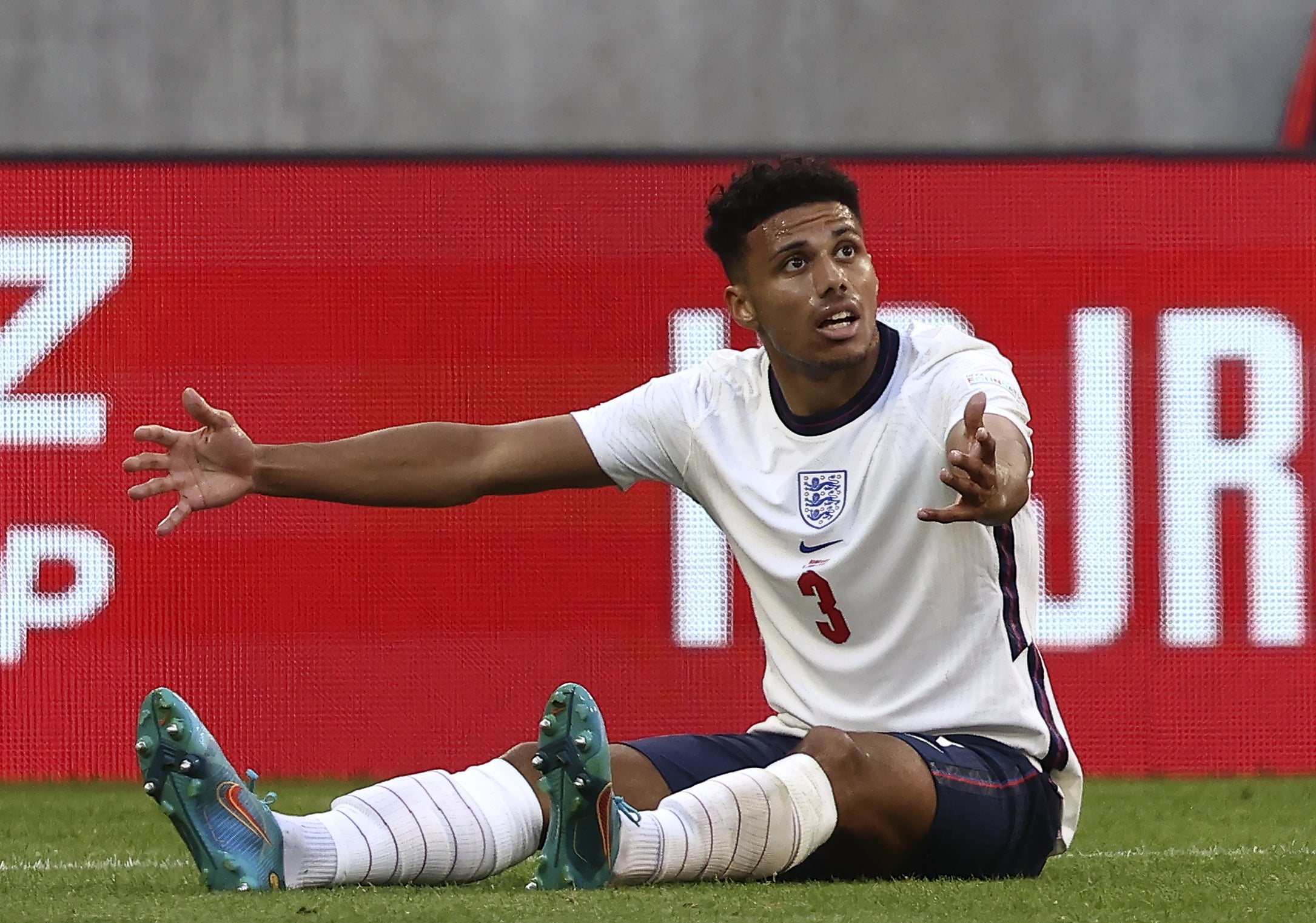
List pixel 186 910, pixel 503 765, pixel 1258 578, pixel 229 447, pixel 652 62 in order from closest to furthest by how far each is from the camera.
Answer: pixel 186 910 < pixel 503 765 < pixel 229 447 < pixel 1258 578 < pixel 652 62

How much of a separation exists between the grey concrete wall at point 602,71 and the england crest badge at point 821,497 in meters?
6.73

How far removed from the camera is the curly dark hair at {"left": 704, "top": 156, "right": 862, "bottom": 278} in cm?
375

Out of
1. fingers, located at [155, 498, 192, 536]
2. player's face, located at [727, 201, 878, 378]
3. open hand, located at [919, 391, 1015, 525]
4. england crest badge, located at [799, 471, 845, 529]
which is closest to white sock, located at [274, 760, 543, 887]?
fingers, located at [155, 498, 192, 536]

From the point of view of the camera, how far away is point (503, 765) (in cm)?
337

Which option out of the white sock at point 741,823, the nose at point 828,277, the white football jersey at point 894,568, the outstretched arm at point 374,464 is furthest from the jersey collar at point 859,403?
the white sock at point 741,823

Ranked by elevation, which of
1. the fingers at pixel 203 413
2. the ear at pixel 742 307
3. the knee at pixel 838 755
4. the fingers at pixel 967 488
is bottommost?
the knee at pixel 838 755

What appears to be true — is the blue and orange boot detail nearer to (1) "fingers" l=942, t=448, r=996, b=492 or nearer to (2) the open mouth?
(1) "fingers" l=942, t=448, r=996, b=492

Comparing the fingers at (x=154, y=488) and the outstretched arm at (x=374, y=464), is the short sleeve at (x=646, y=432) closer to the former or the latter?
the outstretched arm at (x=374, y=464)

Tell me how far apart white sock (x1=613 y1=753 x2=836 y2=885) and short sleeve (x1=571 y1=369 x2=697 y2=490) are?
2.57 feet

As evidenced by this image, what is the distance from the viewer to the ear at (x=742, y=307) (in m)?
3.83

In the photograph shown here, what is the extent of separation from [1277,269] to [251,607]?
122 inches

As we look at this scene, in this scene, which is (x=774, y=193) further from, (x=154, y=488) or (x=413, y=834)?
(x=413, y=834)

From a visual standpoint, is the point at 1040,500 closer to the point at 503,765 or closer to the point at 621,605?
the point at 621,605

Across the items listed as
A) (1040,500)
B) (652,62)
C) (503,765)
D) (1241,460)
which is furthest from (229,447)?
(652,62)
